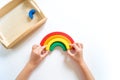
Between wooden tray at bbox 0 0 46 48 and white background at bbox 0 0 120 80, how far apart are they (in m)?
0.04

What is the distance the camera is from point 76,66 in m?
1.33

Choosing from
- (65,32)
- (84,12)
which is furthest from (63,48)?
(84,12)

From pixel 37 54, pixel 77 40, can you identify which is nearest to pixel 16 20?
pixel 37 54

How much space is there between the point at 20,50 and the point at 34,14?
18 cm

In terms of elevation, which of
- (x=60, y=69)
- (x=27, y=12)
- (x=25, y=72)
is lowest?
(x=25, y=72)

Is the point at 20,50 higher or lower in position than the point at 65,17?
lower

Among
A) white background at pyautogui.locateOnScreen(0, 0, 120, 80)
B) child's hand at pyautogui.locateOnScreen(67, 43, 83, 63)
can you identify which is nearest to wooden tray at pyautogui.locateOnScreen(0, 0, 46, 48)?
white background at pyautogui.locateOnScreen(0, 0, 120, 80)

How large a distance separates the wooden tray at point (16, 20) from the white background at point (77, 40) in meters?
0.04

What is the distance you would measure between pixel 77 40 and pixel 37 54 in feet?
0.64

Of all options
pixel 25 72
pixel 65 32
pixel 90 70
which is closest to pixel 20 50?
pixel 25 72

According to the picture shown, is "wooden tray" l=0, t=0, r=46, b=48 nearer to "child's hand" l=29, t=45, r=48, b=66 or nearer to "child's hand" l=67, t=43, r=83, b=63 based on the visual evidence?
"child's hand" l=29, t=45, r=48, b=66

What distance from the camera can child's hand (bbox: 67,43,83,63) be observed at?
1.29 m

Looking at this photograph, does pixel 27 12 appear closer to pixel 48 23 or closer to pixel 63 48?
pixel 48 23

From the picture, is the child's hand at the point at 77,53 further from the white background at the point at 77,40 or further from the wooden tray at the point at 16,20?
the wooden tray at the point at 16,20
